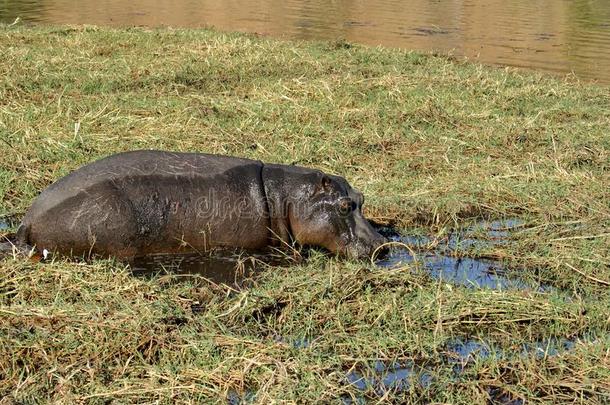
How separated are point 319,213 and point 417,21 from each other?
18.0m

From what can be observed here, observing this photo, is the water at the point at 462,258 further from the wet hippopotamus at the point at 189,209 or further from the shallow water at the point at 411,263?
the wet hippopotamus at the point at 189,209

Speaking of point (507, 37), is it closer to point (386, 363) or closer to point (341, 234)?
A: point (341, 234)

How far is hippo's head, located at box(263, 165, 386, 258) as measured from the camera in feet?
21.0

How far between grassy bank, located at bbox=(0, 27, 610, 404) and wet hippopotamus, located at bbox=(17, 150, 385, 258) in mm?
357

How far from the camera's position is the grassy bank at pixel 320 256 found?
171 inches

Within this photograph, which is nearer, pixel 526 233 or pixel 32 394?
pixel 32 394

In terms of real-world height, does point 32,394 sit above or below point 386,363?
above

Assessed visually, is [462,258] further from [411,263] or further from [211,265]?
[211,265]

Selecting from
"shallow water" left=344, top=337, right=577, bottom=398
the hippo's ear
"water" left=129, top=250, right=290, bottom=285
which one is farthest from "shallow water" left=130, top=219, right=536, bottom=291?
"shallow water" left=344, top=337, right=577, bottom=398

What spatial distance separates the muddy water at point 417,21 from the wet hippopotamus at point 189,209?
9724mm

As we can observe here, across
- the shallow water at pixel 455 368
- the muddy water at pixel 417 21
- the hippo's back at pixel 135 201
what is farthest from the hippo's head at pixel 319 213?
the muddy water at pixel 417 21

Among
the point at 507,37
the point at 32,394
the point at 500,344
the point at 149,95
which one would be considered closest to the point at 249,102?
the point at 149,95

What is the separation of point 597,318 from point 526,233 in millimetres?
1695

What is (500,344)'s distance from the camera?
490 centimetres
